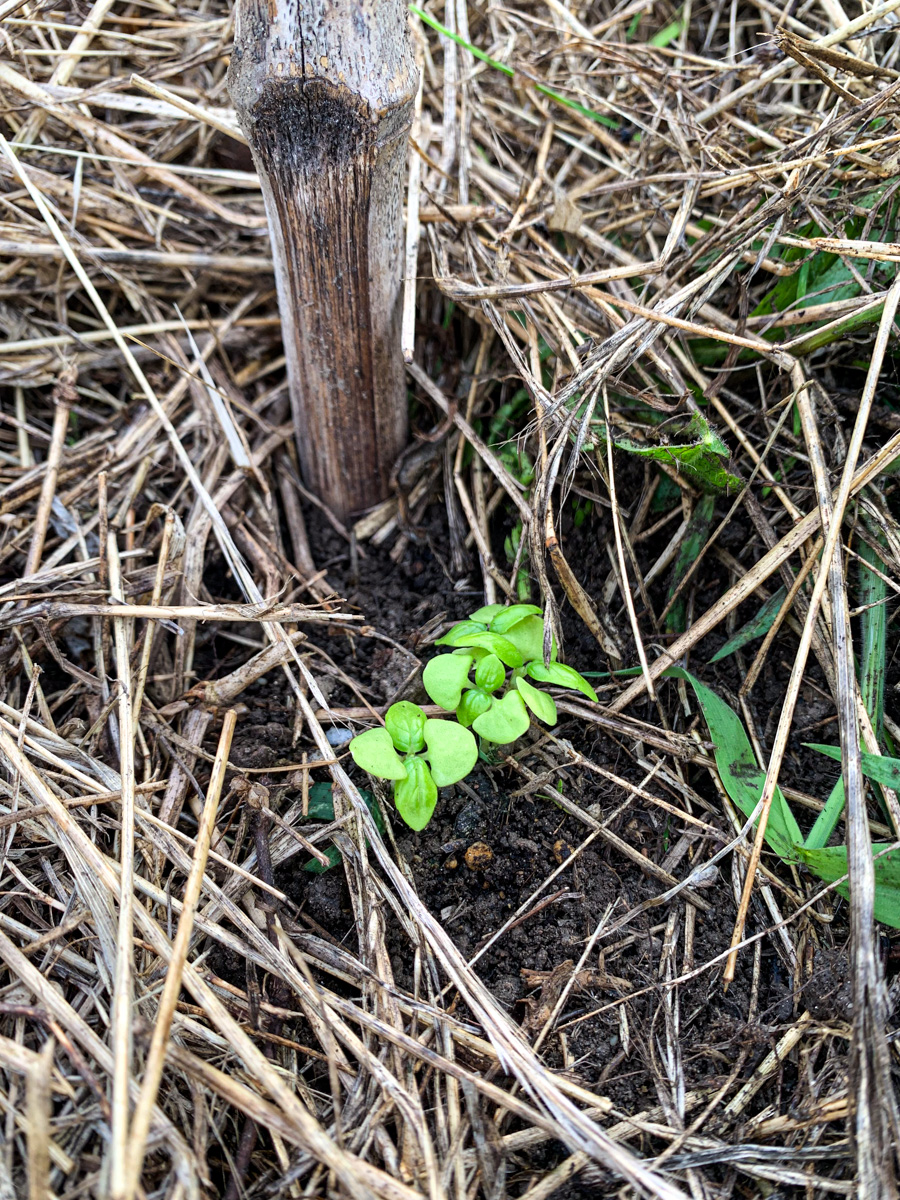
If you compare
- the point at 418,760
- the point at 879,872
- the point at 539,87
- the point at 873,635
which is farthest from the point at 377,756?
the point at 539,87

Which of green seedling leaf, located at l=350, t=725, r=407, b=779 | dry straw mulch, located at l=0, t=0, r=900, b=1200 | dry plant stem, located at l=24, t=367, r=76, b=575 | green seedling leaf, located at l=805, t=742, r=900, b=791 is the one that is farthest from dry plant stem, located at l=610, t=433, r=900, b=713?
dry plant stem, located at l=24, t=367, r=76, b=575

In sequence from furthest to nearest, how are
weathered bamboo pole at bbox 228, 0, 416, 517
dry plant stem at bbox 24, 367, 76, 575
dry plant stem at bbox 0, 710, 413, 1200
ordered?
1. dry plant stem at bbox 24, 367, 76, 575
2. weathered bamboo pole at bbox 228, 0, 416, 517
3. dry plant stem at bbox 0, 710, 413, 1200

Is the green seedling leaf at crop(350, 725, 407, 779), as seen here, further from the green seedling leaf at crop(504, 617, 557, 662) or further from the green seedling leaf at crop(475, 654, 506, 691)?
the green seedling leaf at crop(504, 617, 557, 662)

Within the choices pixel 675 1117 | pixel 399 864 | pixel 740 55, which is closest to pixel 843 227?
pixel 740 55

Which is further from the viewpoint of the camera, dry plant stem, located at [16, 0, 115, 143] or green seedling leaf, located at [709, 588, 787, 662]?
dry plant stem, located at [16, 0, 115, 143]

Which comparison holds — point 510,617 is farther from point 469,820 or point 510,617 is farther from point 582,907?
point 582,907

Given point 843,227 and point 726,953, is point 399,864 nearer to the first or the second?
point 726,953
